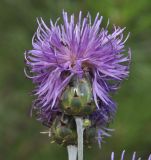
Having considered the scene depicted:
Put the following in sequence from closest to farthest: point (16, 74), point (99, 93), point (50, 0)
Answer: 1. point (99, 93)
2. point (50, 0)
3. point (16, 74)

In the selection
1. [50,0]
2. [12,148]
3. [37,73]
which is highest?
[50,0]

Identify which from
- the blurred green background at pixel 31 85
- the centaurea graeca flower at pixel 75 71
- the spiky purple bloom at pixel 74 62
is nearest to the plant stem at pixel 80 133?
the centaurea graeca flower at pixel 75 71

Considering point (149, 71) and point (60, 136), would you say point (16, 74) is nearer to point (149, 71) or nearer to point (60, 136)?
point (149, 71)

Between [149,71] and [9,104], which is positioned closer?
[149,71]

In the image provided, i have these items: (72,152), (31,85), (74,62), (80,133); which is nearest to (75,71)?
(74,62)

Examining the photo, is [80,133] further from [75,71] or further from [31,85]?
[31,85]

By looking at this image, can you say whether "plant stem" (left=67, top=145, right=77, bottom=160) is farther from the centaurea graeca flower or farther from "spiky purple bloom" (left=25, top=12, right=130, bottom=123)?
"spiky purple bloom" (left=25, top=12, right=130, bottom=123)

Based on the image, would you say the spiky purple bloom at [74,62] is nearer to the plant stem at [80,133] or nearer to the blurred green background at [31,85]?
the plant stem at [80,133]

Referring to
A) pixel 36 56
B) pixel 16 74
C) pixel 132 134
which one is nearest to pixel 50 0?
pixel 16 74
